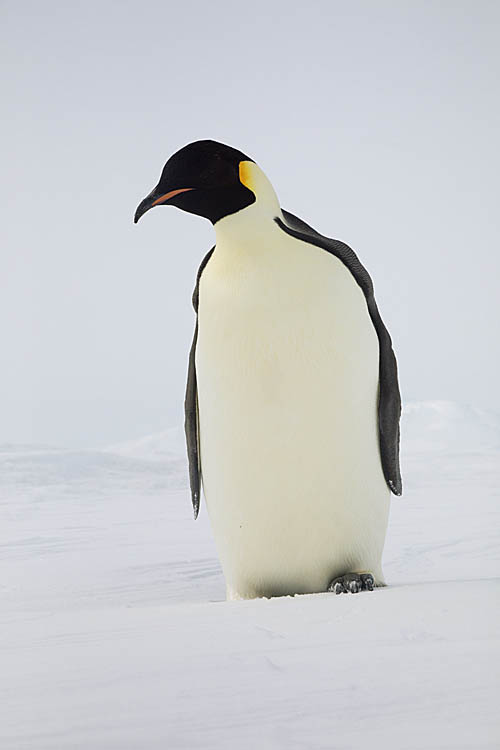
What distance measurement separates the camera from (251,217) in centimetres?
151

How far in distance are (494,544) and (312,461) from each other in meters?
0.87

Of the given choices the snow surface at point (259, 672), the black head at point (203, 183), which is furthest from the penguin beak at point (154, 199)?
the snow surface at point (259, 672)

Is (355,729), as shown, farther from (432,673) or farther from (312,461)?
(312,461)

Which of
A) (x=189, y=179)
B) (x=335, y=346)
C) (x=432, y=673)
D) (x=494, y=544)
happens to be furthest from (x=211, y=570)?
(x=432, y=673)

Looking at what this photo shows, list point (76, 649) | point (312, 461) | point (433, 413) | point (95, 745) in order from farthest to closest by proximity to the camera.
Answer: point (433, 413) < point (312, 461) < point (76, 649) < point (95, 745)

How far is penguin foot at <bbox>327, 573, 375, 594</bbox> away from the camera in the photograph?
1.43 meters

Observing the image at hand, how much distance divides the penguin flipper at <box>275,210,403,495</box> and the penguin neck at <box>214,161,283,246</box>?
3 cm

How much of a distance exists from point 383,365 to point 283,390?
242mm

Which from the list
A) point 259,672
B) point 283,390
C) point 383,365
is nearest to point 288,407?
point 283,390

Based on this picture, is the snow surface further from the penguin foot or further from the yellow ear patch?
the yellow ear patch

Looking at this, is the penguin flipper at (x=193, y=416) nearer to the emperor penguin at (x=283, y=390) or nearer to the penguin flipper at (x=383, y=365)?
the emperor penguin at (x=283, y=390)

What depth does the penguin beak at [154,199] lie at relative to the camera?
1.49m

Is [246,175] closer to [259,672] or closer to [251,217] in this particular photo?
[251,217]

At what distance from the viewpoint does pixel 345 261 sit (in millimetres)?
1564
